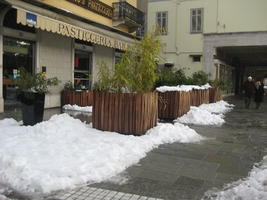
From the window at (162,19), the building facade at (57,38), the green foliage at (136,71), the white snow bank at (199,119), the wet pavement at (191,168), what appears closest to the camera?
the wet pavement at (191,168)

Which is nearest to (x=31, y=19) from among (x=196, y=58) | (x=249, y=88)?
(x=249, y=88)

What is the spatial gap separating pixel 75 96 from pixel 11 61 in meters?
2.94

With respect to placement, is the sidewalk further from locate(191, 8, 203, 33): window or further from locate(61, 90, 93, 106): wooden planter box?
locate(191, 8, 203, 33): window

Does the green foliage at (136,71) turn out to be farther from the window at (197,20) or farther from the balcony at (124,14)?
the window at (197,20)

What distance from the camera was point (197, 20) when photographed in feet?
79.3

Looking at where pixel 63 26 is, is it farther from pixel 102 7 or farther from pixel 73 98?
pixel 102 7

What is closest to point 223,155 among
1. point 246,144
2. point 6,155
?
point 246,144

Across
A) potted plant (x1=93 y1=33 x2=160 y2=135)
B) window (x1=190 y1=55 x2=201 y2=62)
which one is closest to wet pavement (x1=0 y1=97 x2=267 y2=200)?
potted plant (x1=93 y1=33 x2=160 y2=135)

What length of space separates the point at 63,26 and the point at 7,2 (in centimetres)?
249

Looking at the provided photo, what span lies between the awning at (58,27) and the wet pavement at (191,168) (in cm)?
633

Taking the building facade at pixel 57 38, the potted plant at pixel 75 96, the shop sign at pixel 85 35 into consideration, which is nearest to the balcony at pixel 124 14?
the building facade at pixel 57 38

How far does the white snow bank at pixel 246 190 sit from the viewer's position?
3.66 metres

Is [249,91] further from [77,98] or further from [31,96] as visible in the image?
[31,96]

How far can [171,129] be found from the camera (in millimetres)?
7246
